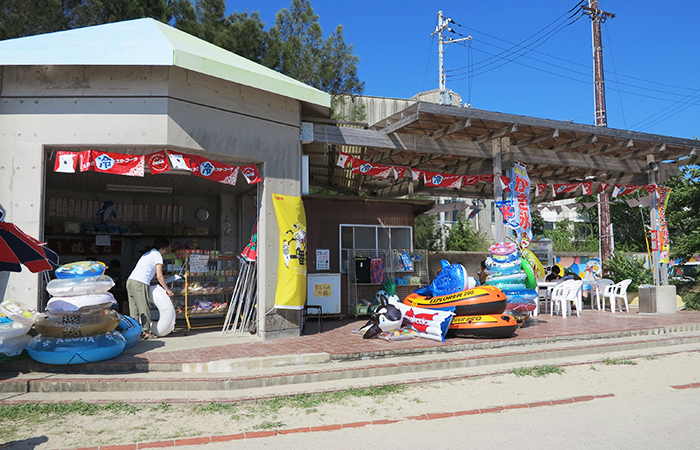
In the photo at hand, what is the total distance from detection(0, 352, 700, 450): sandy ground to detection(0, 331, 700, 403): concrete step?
1.20 feet

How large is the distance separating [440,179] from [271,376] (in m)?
7.18

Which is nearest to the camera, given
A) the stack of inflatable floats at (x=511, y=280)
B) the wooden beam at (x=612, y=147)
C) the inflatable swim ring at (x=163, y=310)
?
the inflatable swim ring at (x=163, y=310)

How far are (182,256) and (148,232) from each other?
8.79 feet

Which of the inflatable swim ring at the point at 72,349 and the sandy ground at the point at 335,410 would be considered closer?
the sandy ground at the point at 335,410

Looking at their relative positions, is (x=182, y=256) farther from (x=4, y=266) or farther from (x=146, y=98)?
(x=4, y=266)

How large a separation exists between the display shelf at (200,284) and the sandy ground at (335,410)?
401 cm

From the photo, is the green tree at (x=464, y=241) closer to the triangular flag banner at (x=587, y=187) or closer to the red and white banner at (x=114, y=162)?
the triangular flag banner at (x=587, y=187)

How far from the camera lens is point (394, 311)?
28.0 ft

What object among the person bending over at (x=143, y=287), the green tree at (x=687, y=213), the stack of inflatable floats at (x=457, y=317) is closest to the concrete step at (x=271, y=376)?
the stack of inflatable floats at (x=457, y=317)

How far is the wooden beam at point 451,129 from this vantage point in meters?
9.96

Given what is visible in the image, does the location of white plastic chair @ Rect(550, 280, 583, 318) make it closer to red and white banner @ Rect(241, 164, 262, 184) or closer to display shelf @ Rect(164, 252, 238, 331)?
display shelf @ Rect(164, 252, 238, 331)

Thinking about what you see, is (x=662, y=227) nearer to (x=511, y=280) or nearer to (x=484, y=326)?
(x=511, y=280)

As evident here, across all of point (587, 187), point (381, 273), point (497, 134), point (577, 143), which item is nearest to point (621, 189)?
point (587, 187)

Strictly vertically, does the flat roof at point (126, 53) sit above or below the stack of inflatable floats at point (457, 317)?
above
